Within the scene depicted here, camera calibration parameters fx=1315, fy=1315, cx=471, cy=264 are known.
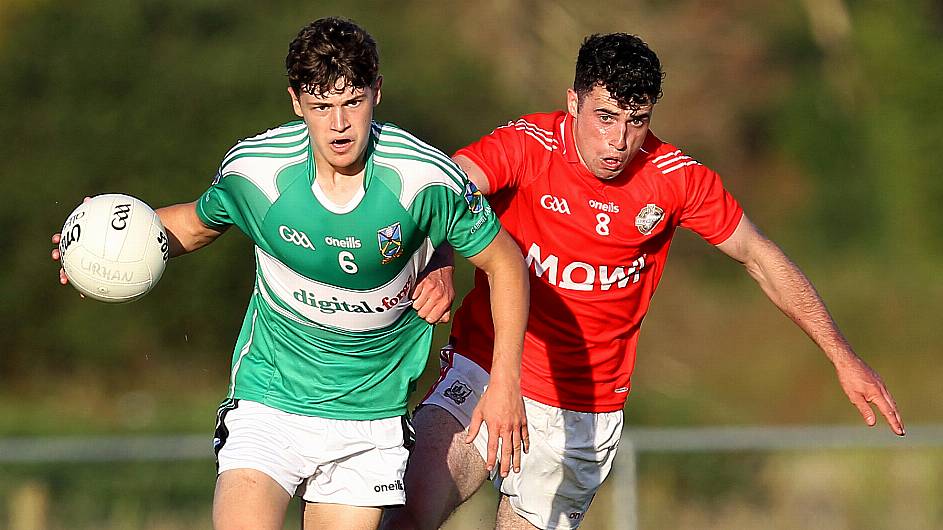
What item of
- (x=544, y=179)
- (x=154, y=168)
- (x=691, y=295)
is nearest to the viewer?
(x=544, y=179)

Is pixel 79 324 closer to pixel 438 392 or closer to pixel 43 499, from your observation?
pixel 43 499

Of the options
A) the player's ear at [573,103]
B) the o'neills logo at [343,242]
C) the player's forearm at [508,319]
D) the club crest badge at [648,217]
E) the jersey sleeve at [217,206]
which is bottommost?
the player's forearm at [508,319]

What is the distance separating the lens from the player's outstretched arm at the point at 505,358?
4359mm

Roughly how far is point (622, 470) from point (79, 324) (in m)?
8.06

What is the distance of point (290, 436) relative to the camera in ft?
15.4

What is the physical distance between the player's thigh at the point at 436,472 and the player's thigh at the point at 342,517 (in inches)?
15.9

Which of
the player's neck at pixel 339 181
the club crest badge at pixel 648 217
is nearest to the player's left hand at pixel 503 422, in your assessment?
the player's neck at pixel 339 181

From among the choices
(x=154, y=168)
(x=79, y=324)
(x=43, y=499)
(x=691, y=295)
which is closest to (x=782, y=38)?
(x=691, y=295)

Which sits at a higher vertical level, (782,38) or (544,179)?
(782,38)

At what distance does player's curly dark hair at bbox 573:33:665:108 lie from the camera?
5.01 meters

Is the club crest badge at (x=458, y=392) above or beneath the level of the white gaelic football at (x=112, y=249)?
beneath

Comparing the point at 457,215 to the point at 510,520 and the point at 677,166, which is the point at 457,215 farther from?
the point at 510,520

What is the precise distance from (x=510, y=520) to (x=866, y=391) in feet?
5.45

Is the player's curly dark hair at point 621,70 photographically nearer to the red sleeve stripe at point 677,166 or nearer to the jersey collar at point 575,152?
the jersey collar at point 575,152
